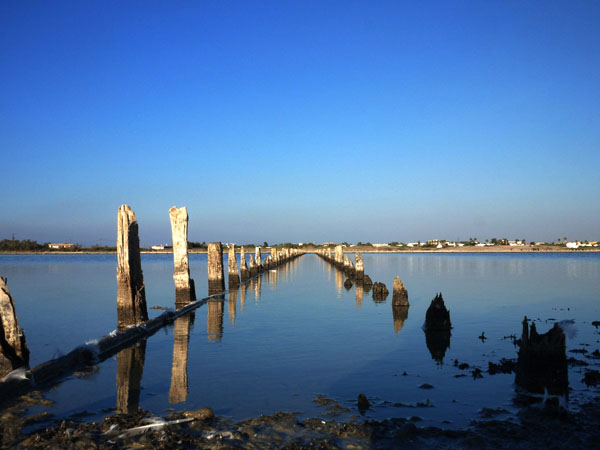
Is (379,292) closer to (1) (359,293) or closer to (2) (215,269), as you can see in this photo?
(1) (359,293)

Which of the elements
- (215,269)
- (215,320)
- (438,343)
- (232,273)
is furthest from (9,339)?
(232,273)

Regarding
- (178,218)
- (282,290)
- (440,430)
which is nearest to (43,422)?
(440,430)

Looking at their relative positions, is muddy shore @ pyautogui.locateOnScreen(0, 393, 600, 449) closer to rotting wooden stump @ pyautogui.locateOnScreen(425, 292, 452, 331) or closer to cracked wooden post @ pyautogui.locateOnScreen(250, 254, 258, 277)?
rotting wooden stump @ pyautogui.locateOnScreen(425, 292, 452, 331)

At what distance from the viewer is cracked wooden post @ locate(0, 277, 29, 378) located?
5957 mm

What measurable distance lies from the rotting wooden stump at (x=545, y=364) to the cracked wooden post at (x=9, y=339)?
6.34 m

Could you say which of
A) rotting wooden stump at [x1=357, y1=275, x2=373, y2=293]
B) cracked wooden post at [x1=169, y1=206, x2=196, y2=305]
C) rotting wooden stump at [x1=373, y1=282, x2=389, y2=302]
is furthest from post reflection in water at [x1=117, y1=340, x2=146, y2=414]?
rotting wooden stump at [x1=357, y1=275, x2=373, y2=293]

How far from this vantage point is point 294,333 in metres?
10.7

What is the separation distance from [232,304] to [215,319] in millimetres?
3253

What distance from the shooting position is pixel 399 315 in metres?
Answer: 13.6

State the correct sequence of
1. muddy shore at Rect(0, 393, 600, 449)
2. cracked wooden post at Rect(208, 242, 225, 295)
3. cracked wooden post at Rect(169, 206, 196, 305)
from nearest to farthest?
1. muddy shore at Rect(0, 393, 600, 449)
2. cracked wooden post at Rect(169, 206, 196, 305)
3. cracked wooden post at Rect(208, 242, 225, 295)

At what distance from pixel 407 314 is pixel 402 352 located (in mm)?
5161

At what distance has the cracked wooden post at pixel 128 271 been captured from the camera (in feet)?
32.8

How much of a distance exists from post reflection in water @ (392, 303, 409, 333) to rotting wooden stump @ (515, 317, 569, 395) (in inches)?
187

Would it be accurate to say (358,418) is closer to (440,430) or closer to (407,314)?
(440,430)
